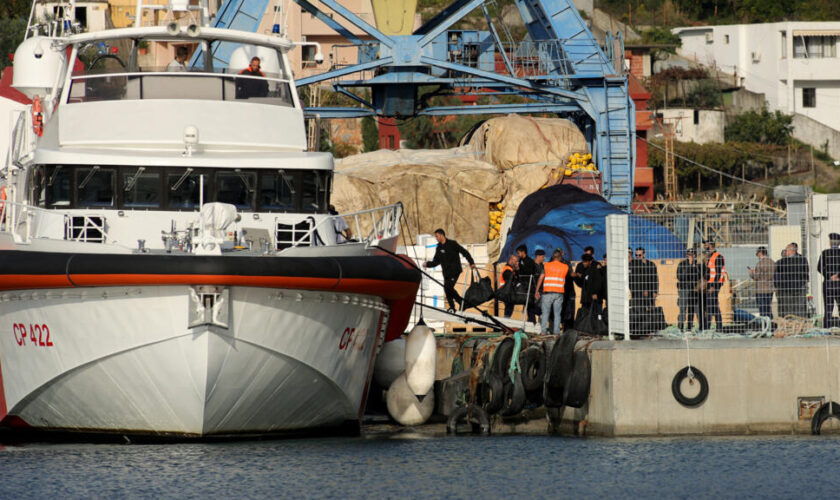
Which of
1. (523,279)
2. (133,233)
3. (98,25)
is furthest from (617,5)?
(133,233)

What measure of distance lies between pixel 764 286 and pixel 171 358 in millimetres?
7065

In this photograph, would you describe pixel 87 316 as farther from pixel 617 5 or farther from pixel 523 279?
pixel 617 5

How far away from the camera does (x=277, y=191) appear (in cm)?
A: 1547

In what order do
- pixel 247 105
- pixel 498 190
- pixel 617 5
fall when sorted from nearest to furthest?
pixel 247 105 < pixel 498 190 < pixel 617 5

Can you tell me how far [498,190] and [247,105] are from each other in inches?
635

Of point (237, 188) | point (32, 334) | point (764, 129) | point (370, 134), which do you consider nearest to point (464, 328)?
point (237, 188)

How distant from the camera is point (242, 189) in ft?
50.1

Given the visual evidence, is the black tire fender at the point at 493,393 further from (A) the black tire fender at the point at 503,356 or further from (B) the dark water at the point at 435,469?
(B) the dark water at the point at 435,469

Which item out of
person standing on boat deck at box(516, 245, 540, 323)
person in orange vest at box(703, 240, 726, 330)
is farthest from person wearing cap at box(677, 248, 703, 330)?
person standing on boat deck at box(516, 245, 540, 323)

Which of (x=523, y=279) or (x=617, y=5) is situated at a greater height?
(x=617, y=5)

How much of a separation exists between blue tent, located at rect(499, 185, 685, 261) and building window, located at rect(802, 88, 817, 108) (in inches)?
1353

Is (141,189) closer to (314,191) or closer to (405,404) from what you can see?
(314,191)

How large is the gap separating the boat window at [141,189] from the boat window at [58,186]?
0.67m

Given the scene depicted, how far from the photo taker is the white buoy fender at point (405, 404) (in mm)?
17156
